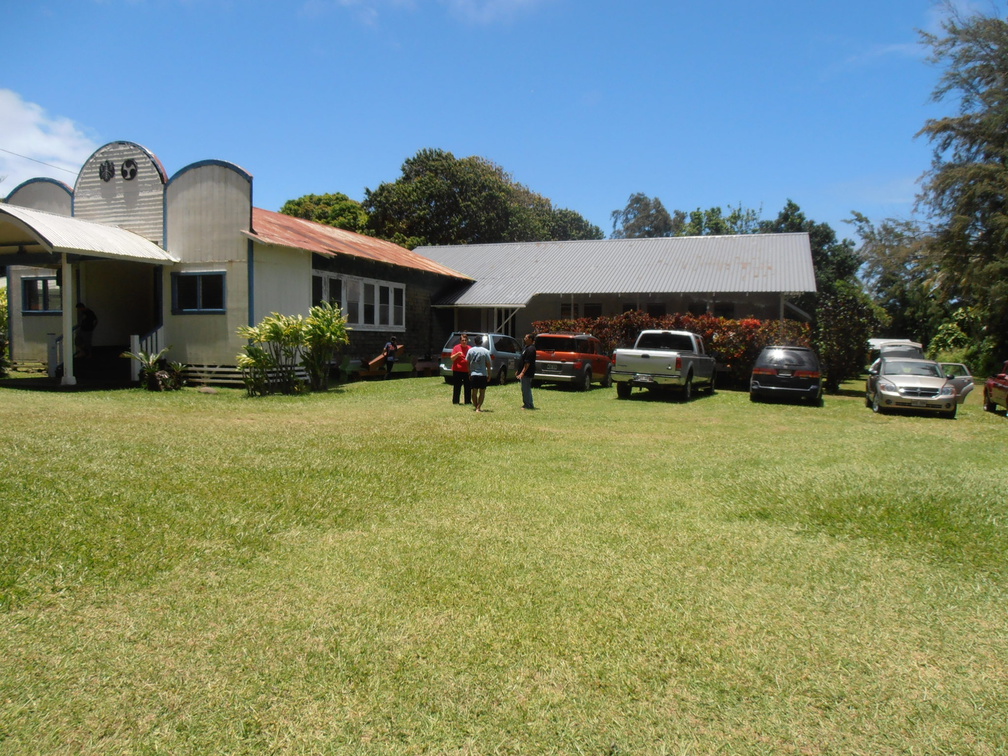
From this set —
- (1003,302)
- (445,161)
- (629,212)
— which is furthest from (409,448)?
Answer: (629,212)

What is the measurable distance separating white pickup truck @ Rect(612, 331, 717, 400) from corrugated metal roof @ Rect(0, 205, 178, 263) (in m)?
12.1

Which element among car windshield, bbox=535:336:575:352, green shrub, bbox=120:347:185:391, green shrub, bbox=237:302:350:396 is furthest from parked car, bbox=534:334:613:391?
green shrub, bbox=120:347:185:391

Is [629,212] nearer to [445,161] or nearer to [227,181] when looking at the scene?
[445,161]

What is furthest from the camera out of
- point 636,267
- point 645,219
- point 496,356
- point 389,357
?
point 645,219

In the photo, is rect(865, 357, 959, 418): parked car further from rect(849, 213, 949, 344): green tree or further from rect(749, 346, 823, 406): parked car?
rect(849, 213, 949, 344): green tree

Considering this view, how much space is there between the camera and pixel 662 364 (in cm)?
1698

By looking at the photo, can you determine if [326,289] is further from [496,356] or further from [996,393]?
[996,393]

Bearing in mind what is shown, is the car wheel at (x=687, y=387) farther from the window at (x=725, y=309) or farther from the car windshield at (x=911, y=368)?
the window at (x=725, y=309)

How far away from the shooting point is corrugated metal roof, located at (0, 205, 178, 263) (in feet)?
49.3

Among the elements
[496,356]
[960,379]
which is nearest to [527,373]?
[496,356]

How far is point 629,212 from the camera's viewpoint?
76.9 metres

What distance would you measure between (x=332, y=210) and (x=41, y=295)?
27264mm

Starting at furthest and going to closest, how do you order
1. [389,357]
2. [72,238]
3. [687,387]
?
[389,357], [687,387], [72,238]

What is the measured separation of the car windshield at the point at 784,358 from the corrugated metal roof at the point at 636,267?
6419mm
